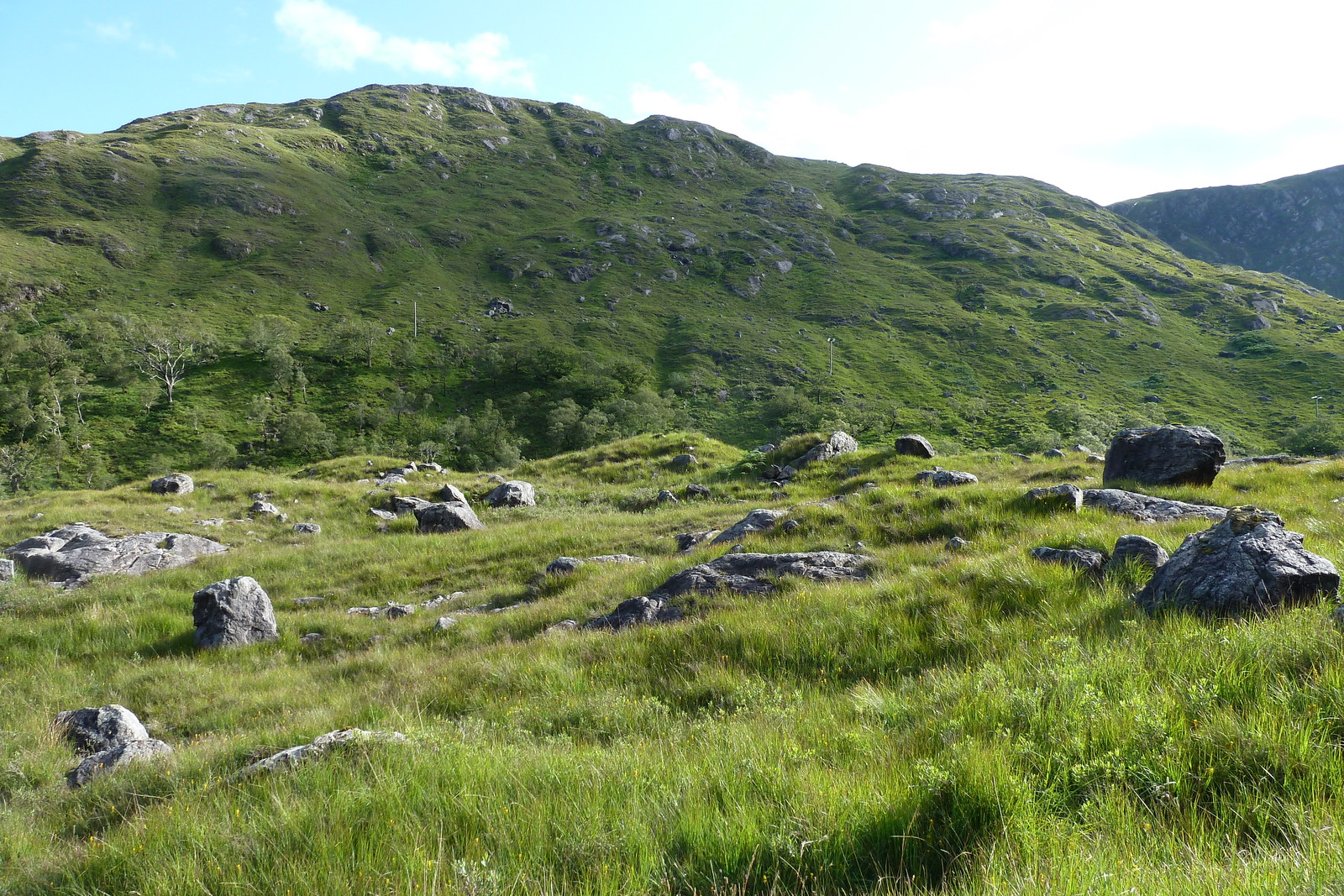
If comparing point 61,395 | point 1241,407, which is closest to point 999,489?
point 61,395

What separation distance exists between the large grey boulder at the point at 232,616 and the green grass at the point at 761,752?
0.55 m

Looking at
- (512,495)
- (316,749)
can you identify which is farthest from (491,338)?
(316,749)

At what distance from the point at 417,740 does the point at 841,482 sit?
60.7ft

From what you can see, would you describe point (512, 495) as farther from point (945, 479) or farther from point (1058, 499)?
point (1058, 499)

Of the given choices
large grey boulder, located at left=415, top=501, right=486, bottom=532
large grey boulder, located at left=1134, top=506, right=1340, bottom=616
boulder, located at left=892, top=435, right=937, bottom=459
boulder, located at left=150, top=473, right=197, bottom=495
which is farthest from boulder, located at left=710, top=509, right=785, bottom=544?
boulder, located at left=150, top=473, right=197, bottom=495

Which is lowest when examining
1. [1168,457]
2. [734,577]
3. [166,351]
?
[734,577]

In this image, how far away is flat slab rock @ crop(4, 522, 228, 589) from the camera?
15.5 m

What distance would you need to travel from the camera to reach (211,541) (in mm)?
18312

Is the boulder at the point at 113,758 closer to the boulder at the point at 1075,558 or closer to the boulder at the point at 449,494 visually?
the boulder at the point at 1075,558

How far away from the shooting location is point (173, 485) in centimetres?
2478

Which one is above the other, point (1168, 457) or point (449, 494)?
point (1168, 457)

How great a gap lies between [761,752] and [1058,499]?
1086cm

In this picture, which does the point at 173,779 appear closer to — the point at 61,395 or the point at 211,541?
the point at 211,541

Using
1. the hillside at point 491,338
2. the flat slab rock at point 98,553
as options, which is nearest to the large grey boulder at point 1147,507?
the flat slab rock at point 98,553
